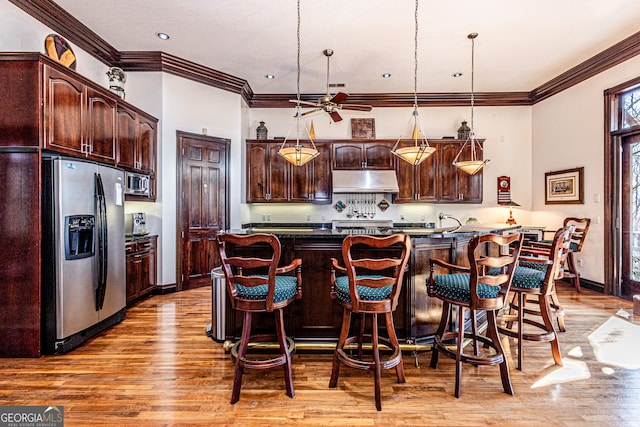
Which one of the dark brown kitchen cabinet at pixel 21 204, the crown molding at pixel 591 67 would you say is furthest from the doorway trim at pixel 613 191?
the dark brown kitchen cabinet at pixel 21 204

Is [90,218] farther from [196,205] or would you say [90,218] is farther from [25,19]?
[25,19]

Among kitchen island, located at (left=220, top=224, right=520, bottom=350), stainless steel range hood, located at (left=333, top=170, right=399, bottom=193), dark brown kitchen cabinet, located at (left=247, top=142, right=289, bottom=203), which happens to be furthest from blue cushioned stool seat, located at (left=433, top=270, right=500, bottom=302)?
dark brown kitchen cabinet, located at (left=247, top=142, right=289, bottom=203)

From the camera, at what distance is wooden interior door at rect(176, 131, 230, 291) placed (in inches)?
179

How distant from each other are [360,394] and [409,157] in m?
2.05

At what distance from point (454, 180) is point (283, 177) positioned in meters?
3.11

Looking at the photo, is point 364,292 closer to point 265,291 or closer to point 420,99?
point 265,291

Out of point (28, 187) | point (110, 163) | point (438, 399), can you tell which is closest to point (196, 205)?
point (110, 163)

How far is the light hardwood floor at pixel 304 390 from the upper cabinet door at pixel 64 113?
183 centimetres

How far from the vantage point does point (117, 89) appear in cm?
396

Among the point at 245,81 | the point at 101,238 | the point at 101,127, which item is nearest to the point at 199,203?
the point at 101,127

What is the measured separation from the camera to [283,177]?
5.62 m

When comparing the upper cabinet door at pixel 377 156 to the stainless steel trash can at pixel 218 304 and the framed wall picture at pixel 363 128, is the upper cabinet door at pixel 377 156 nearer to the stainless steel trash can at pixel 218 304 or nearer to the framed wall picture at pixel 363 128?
the framed wall picture at pixel 363 128

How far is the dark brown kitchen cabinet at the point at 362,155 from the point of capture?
5609mm

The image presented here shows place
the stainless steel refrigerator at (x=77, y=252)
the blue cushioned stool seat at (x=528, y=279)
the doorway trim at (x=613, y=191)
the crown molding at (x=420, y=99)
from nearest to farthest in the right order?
the blue cushioned stool seat at (x=528, y=279) → the stainless steel refrigerator at (x=77, y=252) → the doorway trim at (x=613, y=191) → the crown molding at (x=420, y=99)
